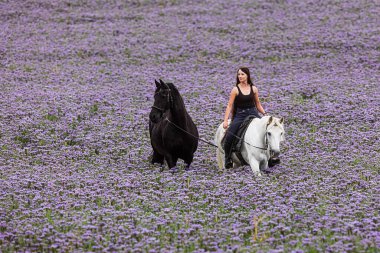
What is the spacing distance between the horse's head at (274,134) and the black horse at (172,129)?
1964 millimetres

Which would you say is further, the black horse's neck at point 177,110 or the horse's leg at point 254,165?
the black horse's neck at point 177,110

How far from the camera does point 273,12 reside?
4034 centimetres

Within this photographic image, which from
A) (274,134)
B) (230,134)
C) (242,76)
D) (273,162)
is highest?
(242,76)

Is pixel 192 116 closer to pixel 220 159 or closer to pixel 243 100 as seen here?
pixel 220 159

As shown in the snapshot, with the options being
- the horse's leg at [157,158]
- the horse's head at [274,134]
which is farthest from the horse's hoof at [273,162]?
the horse's leg at [157,158]

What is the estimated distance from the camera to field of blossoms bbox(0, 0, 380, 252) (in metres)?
9.74

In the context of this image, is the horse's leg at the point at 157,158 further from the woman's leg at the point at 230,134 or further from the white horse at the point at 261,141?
the white horse at the point at 261,141

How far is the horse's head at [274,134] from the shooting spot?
13336mm

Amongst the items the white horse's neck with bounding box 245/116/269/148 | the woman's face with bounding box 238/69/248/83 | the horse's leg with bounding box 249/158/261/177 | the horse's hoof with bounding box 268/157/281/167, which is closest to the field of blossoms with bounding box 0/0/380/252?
the horse's hoof with bounding box 268/157/281/167

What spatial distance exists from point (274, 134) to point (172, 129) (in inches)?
96.3

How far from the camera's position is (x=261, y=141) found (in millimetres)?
14016

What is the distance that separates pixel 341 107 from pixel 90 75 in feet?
35.8

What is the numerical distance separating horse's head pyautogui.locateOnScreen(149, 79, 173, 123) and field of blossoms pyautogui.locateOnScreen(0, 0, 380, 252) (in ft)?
3.90

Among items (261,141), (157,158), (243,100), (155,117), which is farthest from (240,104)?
(157,158)
